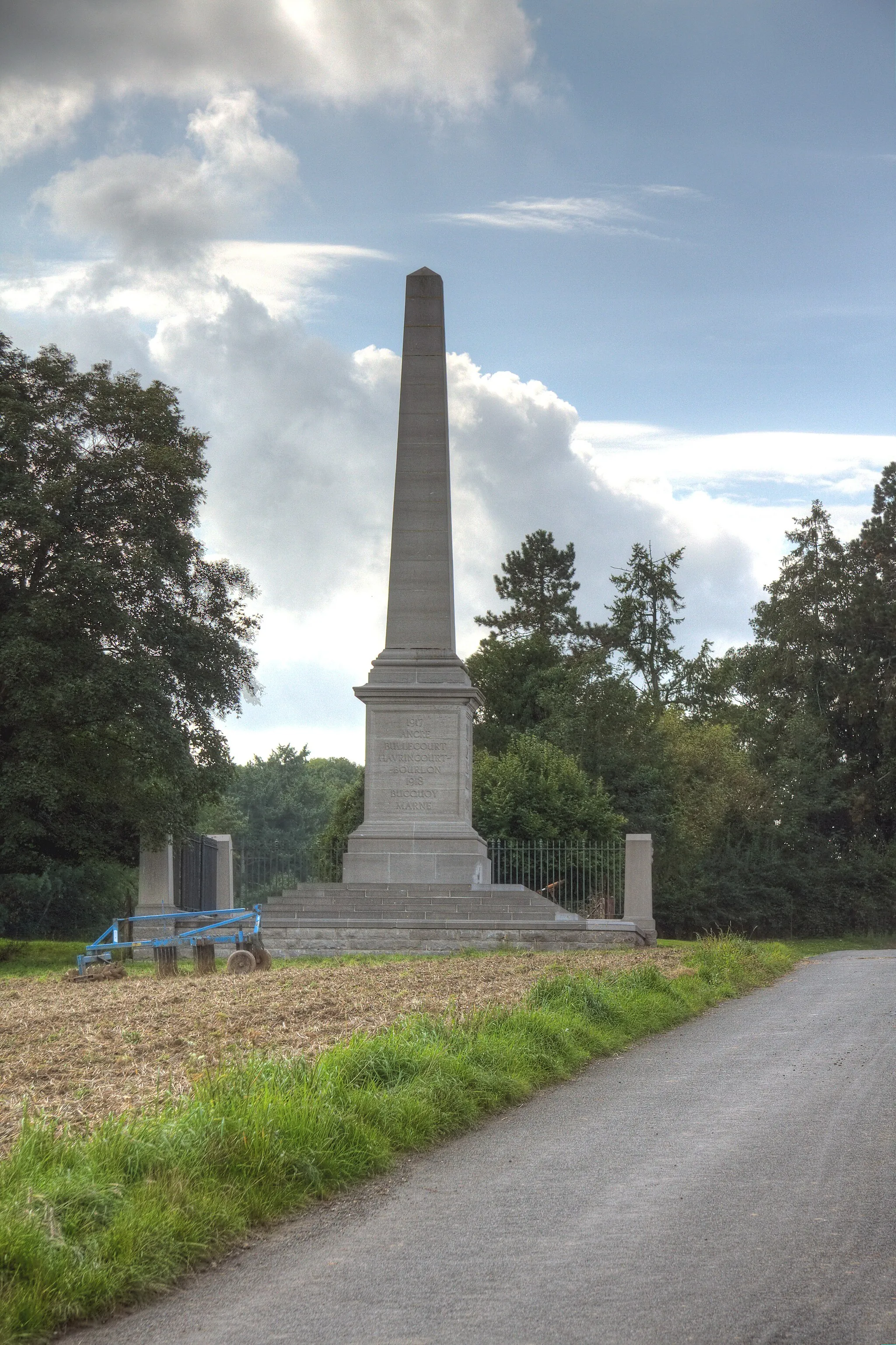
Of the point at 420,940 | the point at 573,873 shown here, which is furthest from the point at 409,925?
the point at 573,873

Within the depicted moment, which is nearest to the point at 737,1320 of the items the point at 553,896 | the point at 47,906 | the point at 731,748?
the point at 553,896

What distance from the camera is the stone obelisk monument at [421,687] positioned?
23.5m

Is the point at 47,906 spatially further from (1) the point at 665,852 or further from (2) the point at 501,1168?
(2) the point at 501,1168

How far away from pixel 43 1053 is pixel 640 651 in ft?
161

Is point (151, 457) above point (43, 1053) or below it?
above

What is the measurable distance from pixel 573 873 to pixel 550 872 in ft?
5.38

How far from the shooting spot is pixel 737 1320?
4246 millimetres

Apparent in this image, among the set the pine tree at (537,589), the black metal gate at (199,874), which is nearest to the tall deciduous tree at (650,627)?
the pine tree at (537,589)

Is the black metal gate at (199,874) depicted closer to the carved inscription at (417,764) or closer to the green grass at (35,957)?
the green grass at (35,957)

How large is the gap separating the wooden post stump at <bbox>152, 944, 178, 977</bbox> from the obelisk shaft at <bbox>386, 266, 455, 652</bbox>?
8748 millimetres

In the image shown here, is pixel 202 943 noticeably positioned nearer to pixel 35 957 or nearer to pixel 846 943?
pixel 35 957

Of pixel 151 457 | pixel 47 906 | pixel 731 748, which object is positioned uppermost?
pixel 151 457

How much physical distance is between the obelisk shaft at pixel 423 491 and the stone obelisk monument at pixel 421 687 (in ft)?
0.05

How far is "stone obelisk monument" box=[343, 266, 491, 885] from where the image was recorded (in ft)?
76.9
